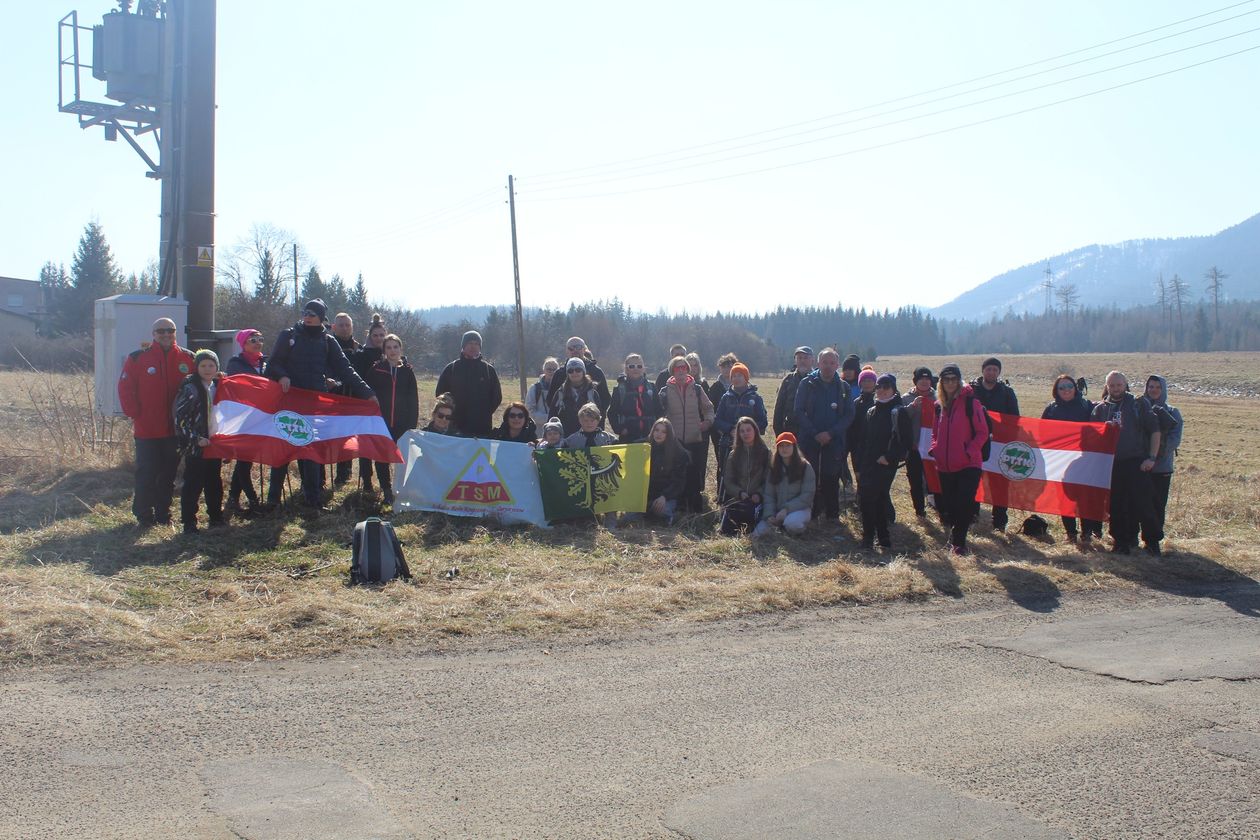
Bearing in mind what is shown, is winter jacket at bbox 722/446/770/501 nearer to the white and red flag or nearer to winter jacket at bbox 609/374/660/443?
winter jacket at bbox 609/374/660/443

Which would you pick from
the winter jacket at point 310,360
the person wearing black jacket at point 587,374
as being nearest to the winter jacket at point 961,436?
the person wearing black jacket at point 587,374

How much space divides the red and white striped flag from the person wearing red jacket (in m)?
0.47

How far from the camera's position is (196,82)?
13.3 meters

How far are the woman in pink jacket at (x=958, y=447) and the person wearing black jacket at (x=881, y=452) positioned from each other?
39 centimetres

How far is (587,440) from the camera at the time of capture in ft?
37.9

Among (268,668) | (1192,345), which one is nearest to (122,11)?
(268,668)

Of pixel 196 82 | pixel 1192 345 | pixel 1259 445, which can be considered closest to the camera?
pixel 196 82

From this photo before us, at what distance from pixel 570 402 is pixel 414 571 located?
4.17 meters

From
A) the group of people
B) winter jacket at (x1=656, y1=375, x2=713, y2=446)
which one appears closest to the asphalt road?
the group of people

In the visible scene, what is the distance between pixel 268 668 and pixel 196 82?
1026 centimetres

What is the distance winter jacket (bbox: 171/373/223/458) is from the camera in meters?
9.57

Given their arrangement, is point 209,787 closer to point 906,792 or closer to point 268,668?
point 268,668

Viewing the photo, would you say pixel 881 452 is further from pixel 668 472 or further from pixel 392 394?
pixel 392 394

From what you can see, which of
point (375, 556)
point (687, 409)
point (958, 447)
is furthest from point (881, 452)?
point (375, 556)
